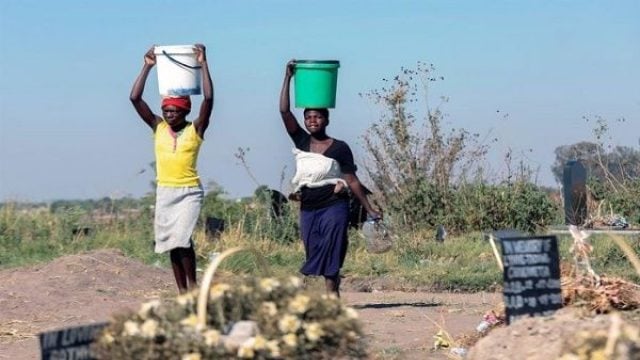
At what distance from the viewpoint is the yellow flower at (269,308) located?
4.91 meters

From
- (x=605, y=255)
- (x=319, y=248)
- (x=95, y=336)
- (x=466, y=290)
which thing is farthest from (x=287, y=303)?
(x=605, y=255)

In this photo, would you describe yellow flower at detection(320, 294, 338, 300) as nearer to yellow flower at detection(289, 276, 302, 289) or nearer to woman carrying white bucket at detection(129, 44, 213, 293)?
yellow flower at detection(289, 276, 302, 289)

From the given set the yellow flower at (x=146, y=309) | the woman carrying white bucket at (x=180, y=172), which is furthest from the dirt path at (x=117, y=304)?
the yellow flower at (x=146, y=309)

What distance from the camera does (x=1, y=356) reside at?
8.30 meters

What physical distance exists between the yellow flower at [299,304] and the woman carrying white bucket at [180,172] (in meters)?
4.22

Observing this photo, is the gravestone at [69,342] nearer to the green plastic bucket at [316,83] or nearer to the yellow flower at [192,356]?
the yellow flower at [192,356]

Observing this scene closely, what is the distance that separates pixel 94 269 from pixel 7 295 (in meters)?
1.48

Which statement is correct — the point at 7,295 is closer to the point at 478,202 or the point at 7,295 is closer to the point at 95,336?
the point at 95,336

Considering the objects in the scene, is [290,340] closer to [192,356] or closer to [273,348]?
[273,348]

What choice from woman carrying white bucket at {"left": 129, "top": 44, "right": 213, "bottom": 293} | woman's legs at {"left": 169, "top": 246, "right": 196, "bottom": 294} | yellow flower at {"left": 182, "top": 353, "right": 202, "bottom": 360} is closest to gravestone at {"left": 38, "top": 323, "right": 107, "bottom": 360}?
yellow flower at {"left": 182, "top": 353, "right": 202, "bottom": 360}

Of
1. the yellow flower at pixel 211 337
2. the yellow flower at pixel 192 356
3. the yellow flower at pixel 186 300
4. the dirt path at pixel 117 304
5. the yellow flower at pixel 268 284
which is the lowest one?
the dirt path at pixel 117 304

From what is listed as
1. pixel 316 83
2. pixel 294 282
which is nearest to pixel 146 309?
pixel 294 282

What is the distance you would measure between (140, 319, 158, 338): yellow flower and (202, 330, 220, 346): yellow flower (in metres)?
0.19

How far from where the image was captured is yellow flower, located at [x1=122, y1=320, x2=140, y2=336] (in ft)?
15.7
